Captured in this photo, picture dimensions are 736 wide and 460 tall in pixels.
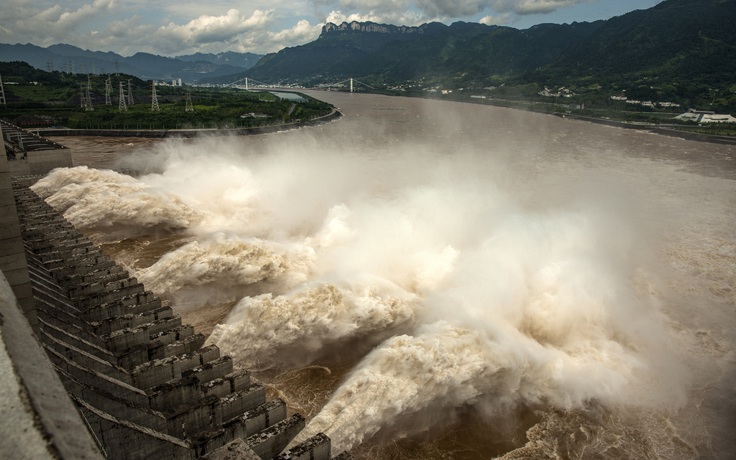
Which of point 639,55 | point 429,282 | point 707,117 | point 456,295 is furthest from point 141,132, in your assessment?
point 639,55

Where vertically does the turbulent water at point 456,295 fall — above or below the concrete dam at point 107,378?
below

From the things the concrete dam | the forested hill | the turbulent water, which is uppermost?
the forested hill

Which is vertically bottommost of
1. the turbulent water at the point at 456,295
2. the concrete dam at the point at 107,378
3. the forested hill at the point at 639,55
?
the turbulent water at the point at 456,295

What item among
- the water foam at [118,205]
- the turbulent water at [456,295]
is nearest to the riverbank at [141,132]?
the turbulent water at [456,295]

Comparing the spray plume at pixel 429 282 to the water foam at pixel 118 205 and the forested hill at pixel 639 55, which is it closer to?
the water foam at pixel 118 205

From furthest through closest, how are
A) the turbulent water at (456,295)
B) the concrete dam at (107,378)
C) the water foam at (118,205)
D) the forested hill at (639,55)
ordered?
the forested hill at (639,55) → the water foam at (118,205) → the turbulent water at (456,295) → the concrete dam at (107,378)

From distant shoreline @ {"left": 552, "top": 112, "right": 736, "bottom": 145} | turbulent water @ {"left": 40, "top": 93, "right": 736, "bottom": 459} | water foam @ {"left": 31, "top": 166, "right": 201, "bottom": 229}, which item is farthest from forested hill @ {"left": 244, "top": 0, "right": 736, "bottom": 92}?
water foam @ {"left": 31, "top": 166, "right": 201, "bottom": 229}

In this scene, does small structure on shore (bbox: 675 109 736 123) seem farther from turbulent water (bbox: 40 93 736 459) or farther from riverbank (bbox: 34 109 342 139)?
riverbank (bbox: 34 109 342 139)

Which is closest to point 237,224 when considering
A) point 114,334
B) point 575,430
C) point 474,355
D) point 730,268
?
point 114,334
